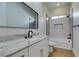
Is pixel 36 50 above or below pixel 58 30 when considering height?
below

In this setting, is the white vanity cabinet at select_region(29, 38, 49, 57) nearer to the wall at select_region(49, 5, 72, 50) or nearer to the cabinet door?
the cabinet door

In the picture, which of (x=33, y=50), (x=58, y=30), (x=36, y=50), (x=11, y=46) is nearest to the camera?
(x=11, y=46)

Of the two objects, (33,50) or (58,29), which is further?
(58,29)

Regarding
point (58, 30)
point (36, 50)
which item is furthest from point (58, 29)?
point (36, 50)

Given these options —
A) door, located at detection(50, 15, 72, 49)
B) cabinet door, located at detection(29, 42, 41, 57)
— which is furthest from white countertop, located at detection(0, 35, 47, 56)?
door, located at detection(50, 15, 72, 49)

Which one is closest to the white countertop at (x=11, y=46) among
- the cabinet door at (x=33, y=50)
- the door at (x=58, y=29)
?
the cabinet door at (x=33, y=50)

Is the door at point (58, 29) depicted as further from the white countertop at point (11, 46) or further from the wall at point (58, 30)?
the white countertop at point (11, 46)

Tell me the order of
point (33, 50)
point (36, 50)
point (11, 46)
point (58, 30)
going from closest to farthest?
1. point (11, 46)
2. point (33, 50)
3. point (36, 50)
4. point (58, 30)

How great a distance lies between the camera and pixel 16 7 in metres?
1.48

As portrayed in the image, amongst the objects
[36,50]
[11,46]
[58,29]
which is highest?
[58,29]

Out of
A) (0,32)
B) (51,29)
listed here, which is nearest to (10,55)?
(0,32)

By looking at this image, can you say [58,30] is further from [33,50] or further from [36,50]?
[33,50]

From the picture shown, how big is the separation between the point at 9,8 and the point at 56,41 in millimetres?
2013

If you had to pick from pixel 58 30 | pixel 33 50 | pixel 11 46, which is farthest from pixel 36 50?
pixel 58 30
